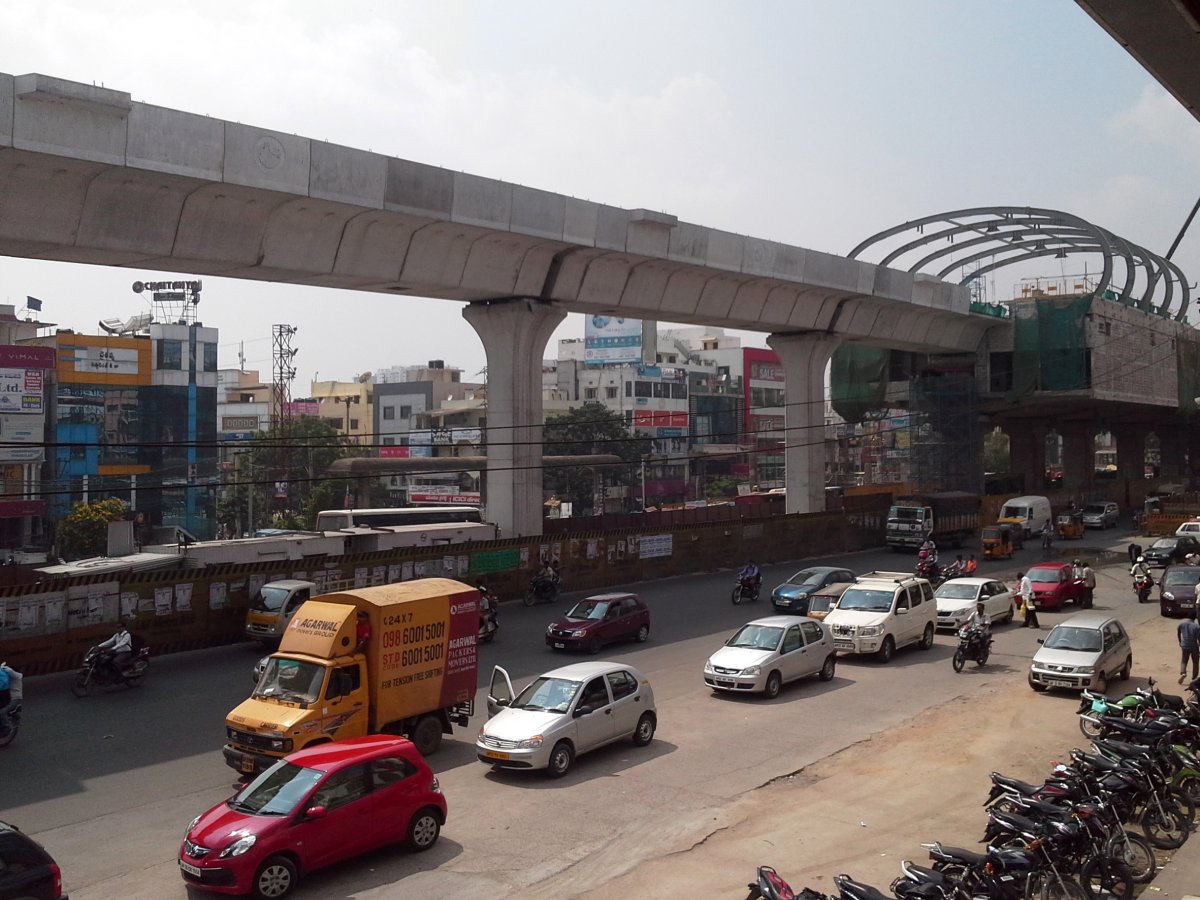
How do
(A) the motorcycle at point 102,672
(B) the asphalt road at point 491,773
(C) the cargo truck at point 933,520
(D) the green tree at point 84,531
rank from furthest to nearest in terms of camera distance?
(D) the green tree at point 84,531 → (C) the cargo truck at point 933,520 → (A) the motorcycle at point 102,672 → (B) the asphalt road at point 491,773

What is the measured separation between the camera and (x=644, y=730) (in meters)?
15.3

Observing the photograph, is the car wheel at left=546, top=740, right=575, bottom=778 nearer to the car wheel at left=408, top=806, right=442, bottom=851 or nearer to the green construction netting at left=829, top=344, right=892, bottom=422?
the car wheel at left=408, top=806, right=442, bottom=851

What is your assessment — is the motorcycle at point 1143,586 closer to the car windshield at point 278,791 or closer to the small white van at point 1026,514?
the small white van at point 1026,514

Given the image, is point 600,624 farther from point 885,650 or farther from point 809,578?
point 809,578

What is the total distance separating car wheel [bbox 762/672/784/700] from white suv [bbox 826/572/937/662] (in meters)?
2.74

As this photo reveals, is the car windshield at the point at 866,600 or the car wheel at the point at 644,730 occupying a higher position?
the car windshield at the point at 866,600

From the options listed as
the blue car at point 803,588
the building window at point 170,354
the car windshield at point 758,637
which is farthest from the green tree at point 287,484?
the car windshield at point 758,637

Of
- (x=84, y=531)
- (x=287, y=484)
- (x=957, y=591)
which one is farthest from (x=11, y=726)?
(x=287, y=484)

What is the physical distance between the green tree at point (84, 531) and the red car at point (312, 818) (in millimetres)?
49796

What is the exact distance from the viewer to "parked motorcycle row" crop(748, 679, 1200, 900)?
26.7ft

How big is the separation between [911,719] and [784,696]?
2.56 m

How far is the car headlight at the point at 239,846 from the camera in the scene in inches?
369

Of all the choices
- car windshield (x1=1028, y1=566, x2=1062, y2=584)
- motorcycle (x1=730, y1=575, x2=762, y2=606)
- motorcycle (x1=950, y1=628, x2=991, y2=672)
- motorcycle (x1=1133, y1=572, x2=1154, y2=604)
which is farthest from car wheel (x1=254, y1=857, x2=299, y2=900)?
motorcycle (x1=1133, y1=572, x2=1154, y2=604)

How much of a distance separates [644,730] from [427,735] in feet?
10.4
